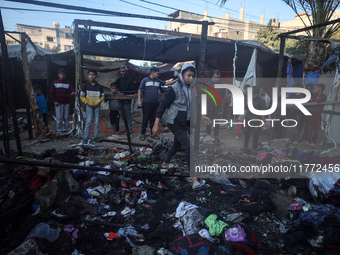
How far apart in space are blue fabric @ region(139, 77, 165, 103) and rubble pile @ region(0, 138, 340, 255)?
3161mm

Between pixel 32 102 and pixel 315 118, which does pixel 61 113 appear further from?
pixel 315 118

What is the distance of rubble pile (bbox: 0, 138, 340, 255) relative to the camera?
232cm

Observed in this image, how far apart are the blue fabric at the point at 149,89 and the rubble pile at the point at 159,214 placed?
3.16m

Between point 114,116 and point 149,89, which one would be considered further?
point 114,116

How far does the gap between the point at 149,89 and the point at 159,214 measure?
4.34m

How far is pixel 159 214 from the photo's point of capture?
2975mm

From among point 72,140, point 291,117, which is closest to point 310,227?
point 291,117

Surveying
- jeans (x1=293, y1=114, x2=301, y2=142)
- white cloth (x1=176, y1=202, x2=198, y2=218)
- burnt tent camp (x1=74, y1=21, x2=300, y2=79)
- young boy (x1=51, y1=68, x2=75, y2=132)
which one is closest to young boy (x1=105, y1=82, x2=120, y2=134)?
young boy (x1=51, y1=68, x2=75, y2=132)

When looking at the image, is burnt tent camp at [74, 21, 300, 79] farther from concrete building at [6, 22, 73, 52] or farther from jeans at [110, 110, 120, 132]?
concrete building at [6, 22, 73, 52]

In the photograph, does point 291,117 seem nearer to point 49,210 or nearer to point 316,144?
point 316,144

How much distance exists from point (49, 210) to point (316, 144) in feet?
25.6

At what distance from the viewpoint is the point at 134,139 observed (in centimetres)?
675

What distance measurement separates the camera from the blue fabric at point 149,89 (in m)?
6.44

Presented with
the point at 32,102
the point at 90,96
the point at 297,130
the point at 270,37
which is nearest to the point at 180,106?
the point at 90,96
